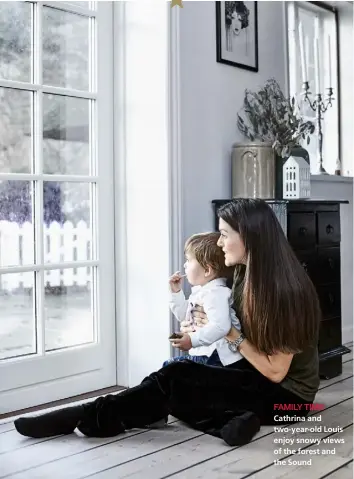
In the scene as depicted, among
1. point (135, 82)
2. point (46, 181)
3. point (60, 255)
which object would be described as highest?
point (135, 82)

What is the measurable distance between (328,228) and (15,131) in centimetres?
149

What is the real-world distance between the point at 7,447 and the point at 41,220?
3.08 ft

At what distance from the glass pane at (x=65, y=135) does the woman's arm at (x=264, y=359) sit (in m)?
1.04

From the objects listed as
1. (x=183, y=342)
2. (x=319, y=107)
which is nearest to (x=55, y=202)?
(x=183, y=342)

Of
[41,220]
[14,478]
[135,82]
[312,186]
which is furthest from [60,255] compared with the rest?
[312,186]

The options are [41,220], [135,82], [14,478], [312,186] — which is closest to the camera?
[14,478]

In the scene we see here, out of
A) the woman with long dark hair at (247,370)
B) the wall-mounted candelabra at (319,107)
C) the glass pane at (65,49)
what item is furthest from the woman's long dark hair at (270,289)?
the wall-mounted candelabra at (319,107)

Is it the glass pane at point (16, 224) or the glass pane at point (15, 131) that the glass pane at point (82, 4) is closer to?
the glass pane at point (15, 131)

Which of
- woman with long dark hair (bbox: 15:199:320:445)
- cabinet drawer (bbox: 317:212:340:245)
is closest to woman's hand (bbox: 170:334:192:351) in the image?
woman with long dark hair (bbox: 15:199:320:445)

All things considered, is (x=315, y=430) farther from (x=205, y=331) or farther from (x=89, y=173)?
(x=89, y=173)

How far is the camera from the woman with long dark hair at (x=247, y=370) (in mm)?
2309

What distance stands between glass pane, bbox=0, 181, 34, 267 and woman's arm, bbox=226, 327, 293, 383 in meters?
0.92

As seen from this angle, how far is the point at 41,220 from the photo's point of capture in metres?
2.81

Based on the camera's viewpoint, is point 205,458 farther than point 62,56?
No
